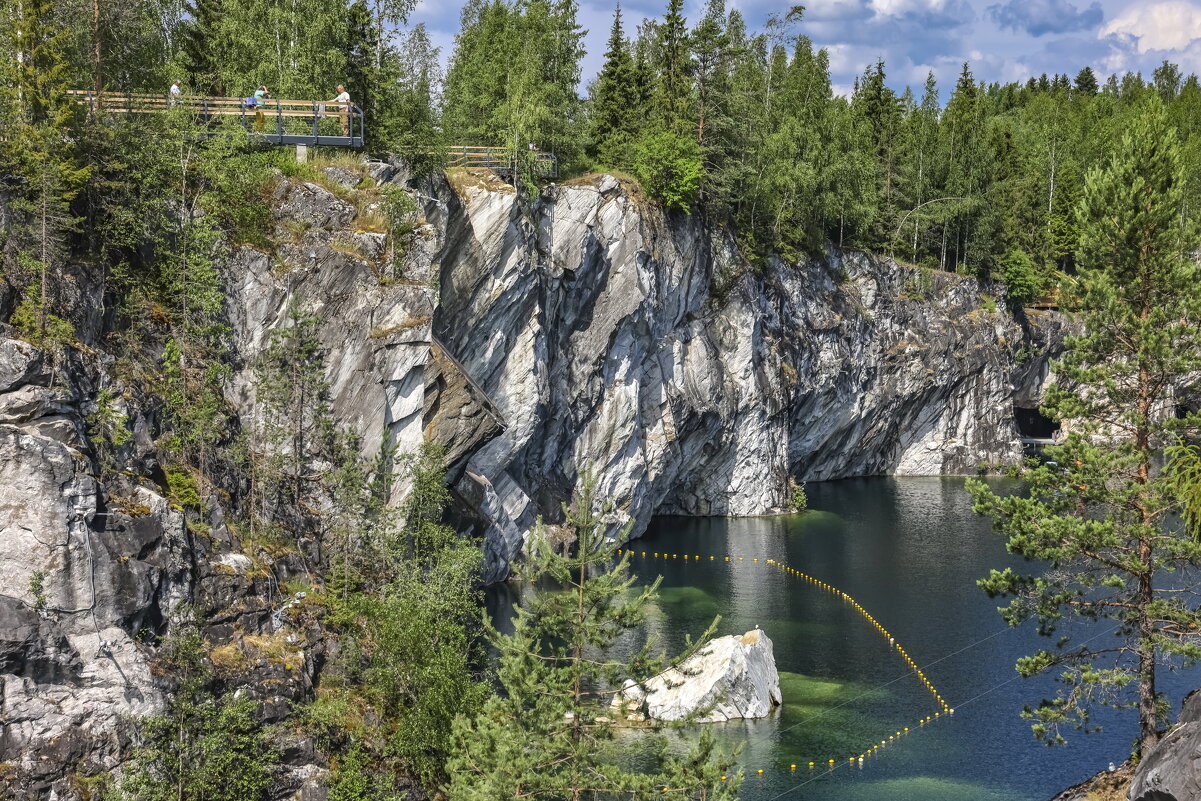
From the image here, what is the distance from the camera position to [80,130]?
3353 cm

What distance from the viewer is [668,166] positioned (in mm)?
62656

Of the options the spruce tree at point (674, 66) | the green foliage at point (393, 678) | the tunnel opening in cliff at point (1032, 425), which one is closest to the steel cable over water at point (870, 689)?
the green foliage at point (393, 678)

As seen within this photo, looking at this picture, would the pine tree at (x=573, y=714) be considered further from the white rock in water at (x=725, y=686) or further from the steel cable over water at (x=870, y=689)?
the white rock in water at (x=725, y=686)

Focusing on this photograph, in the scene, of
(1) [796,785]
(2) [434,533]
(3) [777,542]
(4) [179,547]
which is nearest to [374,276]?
(2) [434,533]

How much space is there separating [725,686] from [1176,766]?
65.7ft

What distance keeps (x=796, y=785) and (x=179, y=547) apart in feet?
68.0

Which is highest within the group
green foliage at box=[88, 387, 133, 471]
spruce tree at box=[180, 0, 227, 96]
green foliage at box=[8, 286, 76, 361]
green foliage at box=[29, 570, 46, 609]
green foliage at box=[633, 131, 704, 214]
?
spruce tree at box=[180, 0, 227, 96]

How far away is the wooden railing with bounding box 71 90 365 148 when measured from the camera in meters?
38.7

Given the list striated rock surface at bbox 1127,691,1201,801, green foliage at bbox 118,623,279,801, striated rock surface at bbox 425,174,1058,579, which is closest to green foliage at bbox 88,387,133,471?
green foliage at bbox 118,623,279,801

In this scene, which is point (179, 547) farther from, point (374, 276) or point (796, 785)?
point (796, 785)

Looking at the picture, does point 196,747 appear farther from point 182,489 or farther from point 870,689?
point 870,689

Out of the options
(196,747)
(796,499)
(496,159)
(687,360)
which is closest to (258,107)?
(496,159)

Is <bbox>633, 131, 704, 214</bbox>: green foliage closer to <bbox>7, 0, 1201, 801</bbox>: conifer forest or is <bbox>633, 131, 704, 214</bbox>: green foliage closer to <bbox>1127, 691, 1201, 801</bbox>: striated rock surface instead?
<bbox>7, 0, 1201, 801</bbox>: conifer forest

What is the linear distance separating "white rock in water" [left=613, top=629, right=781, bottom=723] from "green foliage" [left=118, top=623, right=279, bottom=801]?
1503cm
